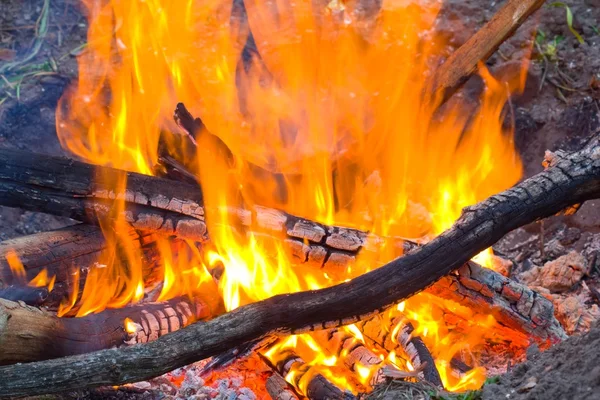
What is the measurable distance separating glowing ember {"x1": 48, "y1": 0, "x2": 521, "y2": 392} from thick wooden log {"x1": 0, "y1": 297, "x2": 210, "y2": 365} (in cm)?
27

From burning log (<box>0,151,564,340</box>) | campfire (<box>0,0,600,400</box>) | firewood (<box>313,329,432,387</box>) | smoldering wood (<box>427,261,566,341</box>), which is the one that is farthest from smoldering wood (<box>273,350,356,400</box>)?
smoldering wood (<box>427,261,566,341</box>)

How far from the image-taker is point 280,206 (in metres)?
3.90

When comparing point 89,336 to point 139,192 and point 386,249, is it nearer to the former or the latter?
point 139,192

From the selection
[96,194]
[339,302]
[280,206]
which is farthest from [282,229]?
[96,194]

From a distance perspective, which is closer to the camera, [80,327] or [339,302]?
[339,302]

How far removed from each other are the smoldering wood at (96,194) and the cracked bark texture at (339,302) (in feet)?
2.80

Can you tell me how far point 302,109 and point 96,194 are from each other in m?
1.76

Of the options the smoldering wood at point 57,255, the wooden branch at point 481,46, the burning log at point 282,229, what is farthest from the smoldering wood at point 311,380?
the wooden branch at point 481,46

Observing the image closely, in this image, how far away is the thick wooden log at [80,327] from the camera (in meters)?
2.82

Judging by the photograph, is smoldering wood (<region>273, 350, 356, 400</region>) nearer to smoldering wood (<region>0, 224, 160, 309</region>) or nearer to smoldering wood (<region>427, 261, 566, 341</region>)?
smoldering wood (<region>427, 261, 566, 341</region>)

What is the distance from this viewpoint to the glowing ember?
421cm

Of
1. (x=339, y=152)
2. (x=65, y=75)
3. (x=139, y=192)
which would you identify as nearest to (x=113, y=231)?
(x=139, y=192)

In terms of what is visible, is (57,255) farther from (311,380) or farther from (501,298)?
(501,298)

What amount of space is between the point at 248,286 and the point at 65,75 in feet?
8.45
